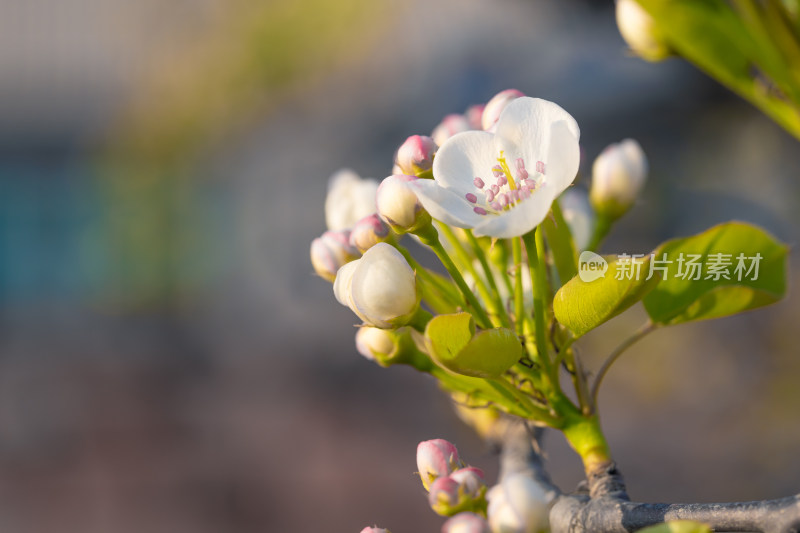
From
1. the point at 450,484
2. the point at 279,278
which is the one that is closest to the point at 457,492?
the point at 450,484

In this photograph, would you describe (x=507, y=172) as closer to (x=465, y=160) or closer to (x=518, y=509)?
(x=465, y=160)

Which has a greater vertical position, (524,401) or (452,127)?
(452,127)

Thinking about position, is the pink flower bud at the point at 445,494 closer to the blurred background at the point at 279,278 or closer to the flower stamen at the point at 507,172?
the flower stamen at the point at 507,172

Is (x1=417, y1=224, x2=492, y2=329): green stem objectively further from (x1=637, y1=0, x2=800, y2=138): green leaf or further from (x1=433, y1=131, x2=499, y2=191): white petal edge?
(x1=637, y1=0, x2=800, y2=138): green leaf

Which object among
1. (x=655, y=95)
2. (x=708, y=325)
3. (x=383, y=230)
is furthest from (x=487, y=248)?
(x=655, y=95)

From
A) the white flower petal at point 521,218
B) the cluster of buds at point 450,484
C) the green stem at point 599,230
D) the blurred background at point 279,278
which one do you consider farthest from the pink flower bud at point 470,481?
the blurred background at point 279,278

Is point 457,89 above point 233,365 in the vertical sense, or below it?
above

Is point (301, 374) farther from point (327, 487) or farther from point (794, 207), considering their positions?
point (794, 207)
